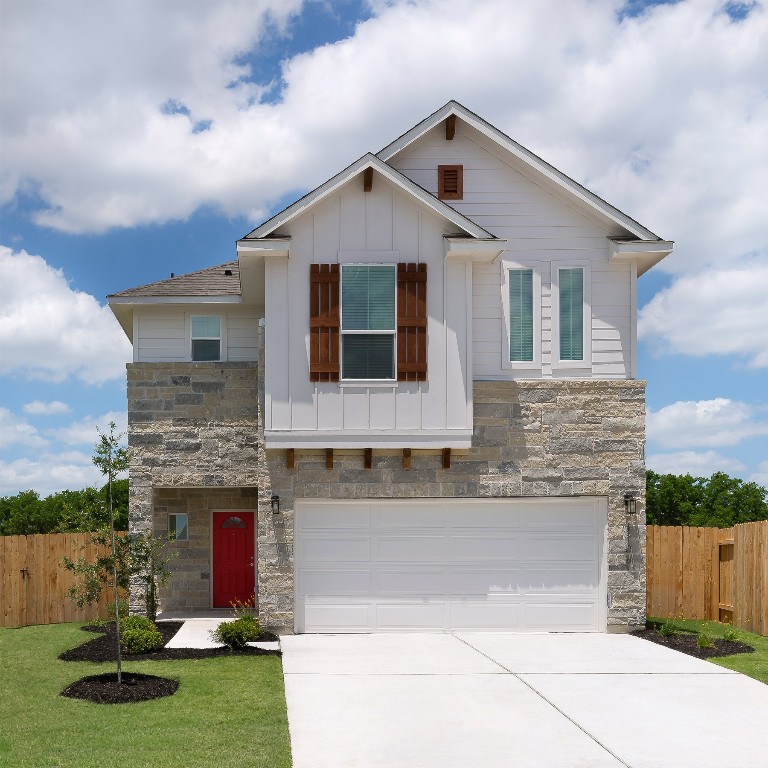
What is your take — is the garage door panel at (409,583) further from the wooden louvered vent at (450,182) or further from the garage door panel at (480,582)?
the wooden louvered vent at (450,182)

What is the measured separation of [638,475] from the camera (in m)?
16.9

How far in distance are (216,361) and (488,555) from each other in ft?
21.1

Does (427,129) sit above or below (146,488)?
above

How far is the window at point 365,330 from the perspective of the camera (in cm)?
1599

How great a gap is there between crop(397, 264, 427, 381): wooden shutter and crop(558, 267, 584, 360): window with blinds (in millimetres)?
2677

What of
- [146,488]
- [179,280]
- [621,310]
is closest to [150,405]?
[146,488]

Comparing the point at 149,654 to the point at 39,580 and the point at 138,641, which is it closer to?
the point at 138,641

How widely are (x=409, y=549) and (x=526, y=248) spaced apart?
5.53 m

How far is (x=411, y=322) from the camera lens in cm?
1602

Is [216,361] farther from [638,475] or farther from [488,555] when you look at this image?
[638,475]

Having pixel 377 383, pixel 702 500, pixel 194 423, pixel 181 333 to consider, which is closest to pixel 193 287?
pixel 181 333

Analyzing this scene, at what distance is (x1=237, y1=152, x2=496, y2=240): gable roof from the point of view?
1599cm

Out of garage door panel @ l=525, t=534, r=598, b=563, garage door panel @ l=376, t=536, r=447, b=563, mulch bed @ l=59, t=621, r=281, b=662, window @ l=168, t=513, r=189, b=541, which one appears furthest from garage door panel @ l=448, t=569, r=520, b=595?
window @ l=168, t=513, r=189, b=541

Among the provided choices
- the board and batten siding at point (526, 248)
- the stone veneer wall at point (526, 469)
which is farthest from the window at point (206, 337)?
the board and batten siding at point (526, 248)
